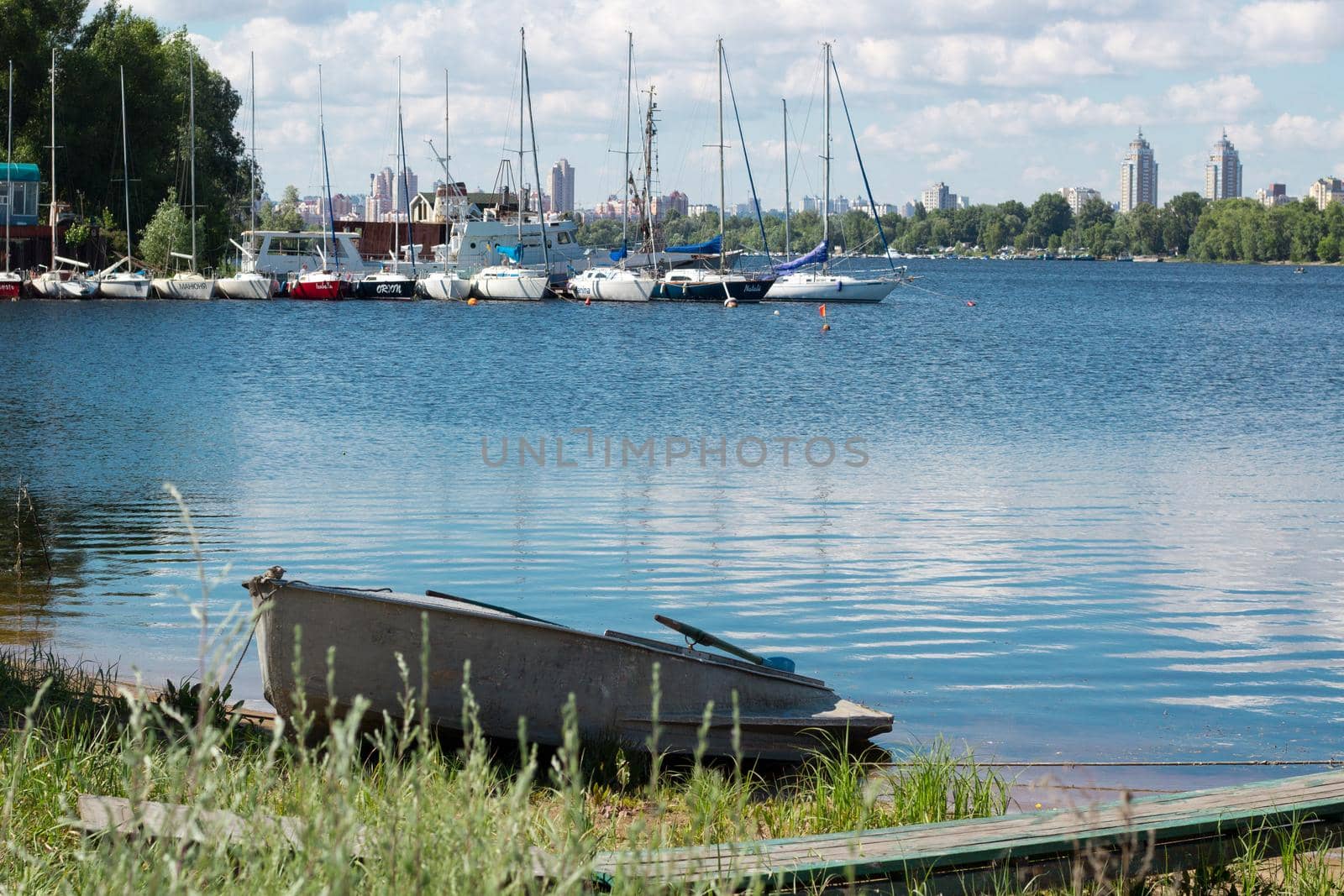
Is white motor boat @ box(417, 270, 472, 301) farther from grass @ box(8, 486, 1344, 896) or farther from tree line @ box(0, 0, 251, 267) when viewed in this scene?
grass @ box(8, 486, 1344, 896)

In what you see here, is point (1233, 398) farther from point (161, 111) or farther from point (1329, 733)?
point (161, 111)

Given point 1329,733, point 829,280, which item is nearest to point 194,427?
point 1329,733

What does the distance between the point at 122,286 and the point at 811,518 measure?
64.9m

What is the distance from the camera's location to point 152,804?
5152mm

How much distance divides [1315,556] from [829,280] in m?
66.0

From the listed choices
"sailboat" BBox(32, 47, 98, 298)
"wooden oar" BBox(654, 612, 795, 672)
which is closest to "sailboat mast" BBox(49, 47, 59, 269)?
"sailboat" BBox(32, 47, 98, 298)

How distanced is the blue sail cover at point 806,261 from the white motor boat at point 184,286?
31.7 meters

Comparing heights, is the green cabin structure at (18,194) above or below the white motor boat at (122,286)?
above

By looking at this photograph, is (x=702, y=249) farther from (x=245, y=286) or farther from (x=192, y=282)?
(x=192, y=282)

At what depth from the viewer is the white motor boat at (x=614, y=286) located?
79.2 m

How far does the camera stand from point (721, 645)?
872cm

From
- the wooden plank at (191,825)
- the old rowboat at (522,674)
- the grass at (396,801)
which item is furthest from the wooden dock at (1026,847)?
the old rowboat at (522,674)

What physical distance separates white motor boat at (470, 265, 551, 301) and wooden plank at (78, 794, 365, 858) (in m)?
78.0

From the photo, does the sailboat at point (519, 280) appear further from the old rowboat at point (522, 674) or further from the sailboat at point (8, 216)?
the old rowboat at point (522, 674)
